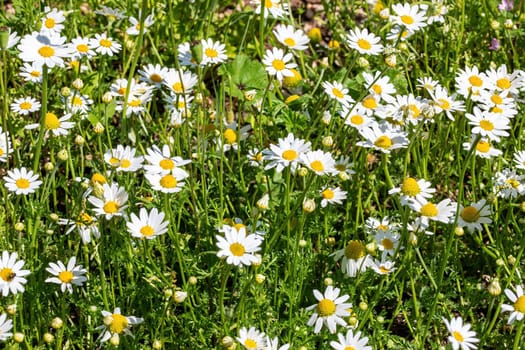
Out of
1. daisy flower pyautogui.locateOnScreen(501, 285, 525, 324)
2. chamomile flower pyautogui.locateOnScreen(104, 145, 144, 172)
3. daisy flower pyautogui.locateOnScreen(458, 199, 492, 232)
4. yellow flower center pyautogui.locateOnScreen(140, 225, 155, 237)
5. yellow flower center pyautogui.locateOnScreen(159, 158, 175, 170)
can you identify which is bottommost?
daisy flower pyautogui.locateOnScreen(501, 285, 525, 324)

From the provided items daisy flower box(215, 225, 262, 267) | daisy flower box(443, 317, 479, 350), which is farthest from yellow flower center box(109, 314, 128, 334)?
daisy flower box(443, 317, 479, 350)

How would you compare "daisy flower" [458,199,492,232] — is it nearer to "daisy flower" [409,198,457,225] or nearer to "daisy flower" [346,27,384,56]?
"daisy flower" [409,198,457,225]

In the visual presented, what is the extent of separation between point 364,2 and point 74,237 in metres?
1.97

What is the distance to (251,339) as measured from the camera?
2.31 metres

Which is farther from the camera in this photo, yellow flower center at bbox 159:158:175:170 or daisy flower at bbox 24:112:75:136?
daisy flower at bbox 24:112:75:136

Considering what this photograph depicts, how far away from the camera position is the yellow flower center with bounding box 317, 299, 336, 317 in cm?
245

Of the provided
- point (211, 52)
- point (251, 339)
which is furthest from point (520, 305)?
point (211, 52)

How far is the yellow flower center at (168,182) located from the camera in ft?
8.25

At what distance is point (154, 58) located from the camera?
3902 mm

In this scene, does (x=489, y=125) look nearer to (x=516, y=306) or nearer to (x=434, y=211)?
(x=434, y=211)

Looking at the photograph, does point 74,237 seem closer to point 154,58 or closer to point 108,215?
point 108,215

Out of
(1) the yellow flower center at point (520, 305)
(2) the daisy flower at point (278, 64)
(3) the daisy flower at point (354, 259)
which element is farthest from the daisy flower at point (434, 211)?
(2) the daisy flower at point (278, 64)

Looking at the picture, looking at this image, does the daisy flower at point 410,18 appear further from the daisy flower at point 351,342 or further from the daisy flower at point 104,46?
the daisy flower at point 351,342

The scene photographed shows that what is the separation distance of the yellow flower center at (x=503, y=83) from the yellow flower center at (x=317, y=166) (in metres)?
1.01
